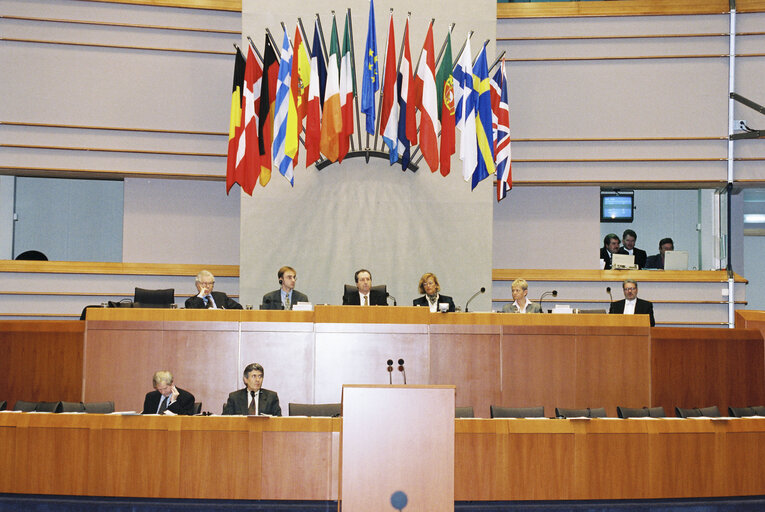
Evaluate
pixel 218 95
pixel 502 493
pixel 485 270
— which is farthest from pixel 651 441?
pixel 218 95

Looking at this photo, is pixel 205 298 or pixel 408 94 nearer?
pixel 205 298

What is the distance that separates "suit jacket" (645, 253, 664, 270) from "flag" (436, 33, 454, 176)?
13.0 feet

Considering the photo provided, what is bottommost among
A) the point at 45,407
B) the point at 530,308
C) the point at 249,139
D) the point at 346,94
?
the point at 45,407

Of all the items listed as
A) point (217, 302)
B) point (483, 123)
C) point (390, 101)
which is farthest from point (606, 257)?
point (217, 302)

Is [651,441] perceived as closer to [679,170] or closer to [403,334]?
[403,334]

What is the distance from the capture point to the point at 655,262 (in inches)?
504

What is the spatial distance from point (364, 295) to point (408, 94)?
249 centimetres

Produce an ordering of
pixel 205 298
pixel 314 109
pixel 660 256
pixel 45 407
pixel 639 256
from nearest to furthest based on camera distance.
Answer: pixel 45 407 → pixel 205 298 → pixel 314 109 → pixel 660 256 → pixel 639 256

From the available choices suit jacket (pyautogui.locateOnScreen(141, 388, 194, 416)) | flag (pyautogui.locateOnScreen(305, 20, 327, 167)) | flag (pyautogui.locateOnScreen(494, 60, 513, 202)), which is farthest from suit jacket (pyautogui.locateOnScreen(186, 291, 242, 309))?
flag (pyautogui.locateOnScreen(494, 60, 513, 202))

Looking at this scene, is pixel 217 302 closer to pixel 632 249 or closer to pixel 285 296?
pixel 285 296

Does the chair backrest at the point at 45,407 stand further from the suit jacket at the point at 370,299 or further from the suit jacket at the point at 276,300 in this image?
the suit jacket at the point at 370,299

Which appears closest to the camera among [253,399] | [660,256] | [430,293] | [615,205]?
[253,399]

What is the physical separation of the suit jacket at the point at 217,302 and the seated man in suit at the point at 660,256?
6.33m

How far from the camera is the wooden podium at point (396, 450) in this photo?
4.75m
